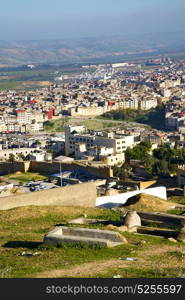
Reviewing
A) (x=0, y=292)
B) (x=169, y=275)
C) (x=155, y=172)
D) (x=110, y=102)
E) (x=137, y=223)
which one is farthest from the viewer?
(x=110, y=102)

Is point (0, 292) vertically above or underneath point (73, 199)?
above

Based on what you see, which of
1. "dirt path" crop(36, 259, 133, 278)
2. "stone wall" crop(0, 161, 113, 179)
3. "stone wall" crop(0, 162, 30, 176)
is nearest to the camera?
"dirt path" crop(36, 259, 133, 278)

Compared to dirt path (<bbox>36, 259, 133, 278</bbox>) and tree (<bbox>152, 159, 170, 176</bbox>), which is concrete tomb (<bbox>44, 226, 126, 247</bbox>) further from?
tree (<bbox>152, 159, 170, 176</bbox>)

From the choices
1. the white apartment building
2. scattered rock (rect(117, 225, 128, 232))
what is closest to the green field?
scattered rock (rect(117, 225, 128, 232))

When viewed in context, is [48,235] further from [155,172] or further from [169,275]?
[155,172]

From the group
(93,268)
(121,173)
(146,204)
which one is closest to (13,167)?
(121,173)

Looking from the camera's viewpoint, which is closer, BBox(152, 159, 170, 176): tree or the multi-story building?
BBox(152, 159, 170, 176): tree

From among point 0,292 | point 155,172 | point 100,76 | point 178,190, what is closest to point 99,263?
point 0,292
